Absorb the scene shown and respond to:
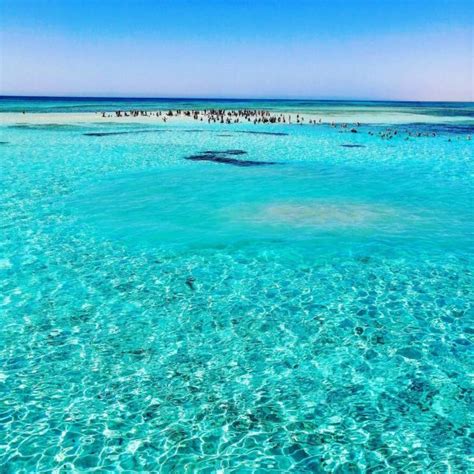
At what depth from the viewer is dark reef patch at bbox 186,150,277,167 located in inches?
1094

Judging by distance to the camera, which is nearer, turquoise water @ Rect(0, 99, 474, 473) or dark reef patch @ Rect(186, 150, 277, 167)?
turquoise water @ Rect(0, 99, 474, 473)

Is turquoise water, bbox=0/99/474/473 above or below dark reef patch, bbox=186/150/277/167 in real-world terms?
below

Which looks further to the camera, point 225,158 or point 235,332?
point 225,158

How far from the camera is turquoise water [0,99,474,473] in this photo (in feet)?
20.4

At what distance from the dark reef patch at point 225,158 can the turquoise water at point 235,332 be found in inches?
339

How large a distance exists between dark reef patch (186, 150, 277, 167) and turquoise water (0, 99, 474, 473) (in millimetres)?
8623

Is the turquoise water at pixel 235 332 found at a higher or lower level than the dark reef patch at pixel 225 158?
lower

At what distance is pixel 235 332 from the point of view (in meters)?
8.91

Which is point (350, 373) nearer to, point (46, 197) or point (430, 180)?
point (46, 197)

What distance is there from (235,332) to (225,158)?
21.8 metres

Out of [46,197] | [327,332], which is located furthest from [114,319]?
[46,197]

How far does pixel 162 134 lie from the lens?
4538 cm

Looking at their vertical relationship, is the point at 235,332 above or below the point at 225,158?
below

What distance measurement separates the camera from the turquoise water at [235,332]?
20.4 feet
